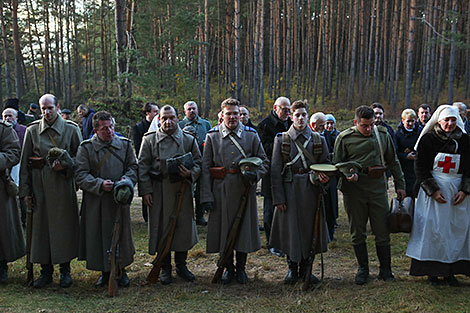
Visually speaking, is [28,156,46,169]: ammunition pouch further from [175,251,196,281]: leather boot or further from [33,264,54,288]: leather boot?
[175,251,196,281]: leather boot

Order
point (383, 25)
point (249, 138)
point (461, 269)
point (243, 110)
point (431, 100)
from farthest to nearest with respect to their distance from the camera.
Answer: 1. point (383, 25)
2. point (431, 100)
3. point (243, 110)
4. point (249, 138)
5. point (461, 269)

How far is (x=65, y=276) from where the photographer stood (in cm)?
507

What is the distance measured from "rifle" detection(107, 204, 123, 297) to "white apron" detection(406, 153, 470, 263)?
11.4ft

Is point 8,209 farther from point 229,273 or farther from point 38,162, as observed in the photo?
point 229,273

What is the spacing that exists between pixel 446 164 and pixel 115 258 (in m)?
3.94

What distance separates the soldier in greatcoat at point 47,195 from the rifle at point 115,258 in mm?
623

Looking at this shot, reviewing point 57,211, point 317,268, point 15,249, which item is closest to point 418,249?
point 317,268

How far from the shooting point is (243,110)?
23.2ft

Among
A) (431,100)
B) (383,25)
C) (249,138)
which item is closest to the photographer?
(249,138)

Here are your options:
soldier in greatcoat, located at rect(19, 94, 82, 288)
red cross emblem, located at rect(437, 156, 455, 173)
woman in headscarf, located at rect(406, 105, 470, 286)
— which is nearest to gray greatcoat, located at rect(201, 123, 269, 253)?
soldier in greatcoat, located at rect(19, 94, 82, 288)

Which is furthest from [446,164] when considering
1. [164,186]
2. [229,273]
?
[164,186]

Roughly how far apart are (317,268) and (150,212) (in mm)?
2398

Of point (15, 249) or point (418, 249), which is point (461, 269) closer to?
point (418, 249)

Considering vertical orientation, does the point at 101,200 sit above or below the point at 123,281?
above
